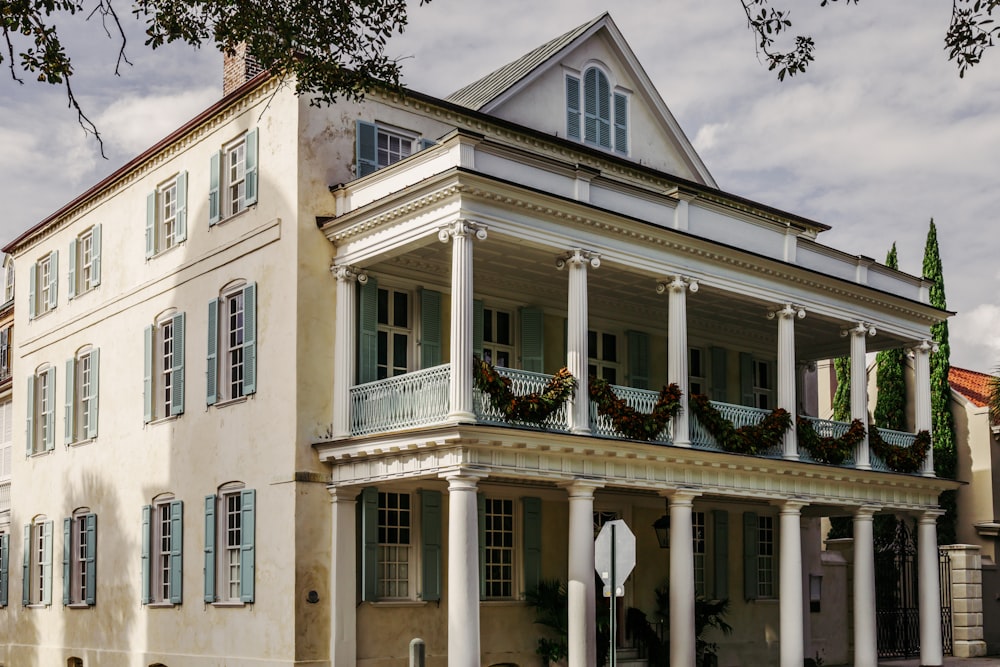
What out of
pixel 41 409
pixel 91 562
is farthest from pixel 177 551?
pixel 41 409

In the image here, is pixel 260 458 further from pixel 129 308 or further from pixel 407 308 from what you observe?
pixel 129 308

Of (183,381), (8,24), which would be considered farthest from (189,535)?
(8,24)

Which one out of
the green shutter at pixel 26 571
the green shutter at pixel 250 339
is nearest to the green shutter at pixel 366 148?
the green shutter at pixel 250 339

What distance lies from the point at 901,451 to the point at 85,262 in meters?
17.8

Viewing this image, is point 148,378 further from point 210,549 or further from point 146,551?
point 210,549

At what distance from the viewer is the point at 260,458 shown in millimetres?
21469

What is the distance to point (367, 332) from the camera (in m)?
21.3

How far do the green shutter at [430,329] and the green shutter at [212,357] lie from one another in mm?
3687

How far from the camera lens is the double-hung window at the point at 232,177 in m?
22.6

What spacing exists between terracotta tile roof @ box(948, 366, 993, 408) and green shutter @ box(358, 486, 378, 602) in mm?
20584

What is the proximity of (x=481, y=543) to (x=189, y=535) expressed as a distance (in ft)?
17.2

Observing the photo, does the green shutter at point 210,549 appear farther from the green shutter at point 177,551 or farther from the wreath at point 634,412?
the wreath at point 634,412

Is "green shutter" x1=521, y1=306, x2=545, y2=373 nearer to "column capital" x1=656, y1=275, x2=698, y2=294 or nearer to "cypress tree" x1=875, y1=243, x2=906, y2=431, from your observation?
"column capital" x1=656, y1=275, x2=698, y2=294

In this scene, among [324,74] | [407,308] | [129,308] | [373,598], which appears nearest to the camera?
[324,74]
